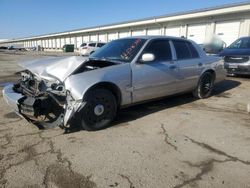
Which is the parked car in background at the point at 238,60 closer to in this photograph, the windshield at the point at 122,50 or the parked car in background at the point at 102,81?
the parked car in background at the point at 102,81

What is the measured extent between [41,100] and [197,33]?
2169 centimetres

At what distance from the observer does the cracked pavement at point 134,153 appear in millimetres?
2664

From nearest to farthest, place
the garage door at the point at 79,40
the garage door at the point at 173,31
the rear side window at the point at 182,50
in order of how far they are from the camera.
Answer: the rear side window at the point at 182,50 < the garage door at the point at 173,31 < the garage door at the point at 79,40

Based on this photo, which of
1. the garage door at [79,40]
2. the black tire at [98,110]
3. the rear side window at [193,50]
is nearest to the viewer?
the black tire at [98,110]

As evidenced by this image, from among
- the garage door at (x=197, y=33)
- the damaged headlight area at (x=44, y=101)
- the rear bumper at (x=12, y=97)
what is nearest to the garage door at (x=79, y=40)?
the garage door at (x=197, y=33)

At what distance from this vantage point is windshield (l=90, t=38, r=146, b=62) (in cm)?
Answer: 461

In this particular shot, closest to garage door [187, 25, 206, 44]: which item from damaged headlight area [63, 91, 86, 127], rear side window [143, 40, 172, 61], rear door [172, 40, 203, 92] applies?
rear door [172, 40, 203, 92]

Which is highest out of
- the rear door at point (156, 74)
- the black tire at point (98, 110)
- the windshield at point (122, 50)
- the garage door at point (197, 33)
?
the garage door at point (197, 33)

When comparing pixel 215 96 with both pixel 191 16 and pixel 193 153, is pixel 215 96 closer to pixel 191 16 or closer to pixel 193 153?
pixel 193 153

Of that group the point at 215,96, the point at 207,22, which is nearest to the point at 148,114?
the point at 215,96

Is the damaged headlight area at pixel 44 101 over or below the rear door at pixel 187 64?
below

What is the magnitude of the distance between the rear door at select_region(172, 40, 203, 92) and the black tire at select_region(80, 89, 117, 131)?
2007 millimetres

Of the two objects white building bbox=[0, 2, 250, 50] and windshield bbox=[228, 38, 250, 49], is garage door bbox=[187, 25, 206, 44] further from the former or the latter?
windshield bbox=[228, 38, 250, 49]

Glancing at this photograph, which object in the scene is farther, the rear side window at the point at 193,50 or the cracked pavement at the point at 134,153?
the rear side window at the point at 193,50
